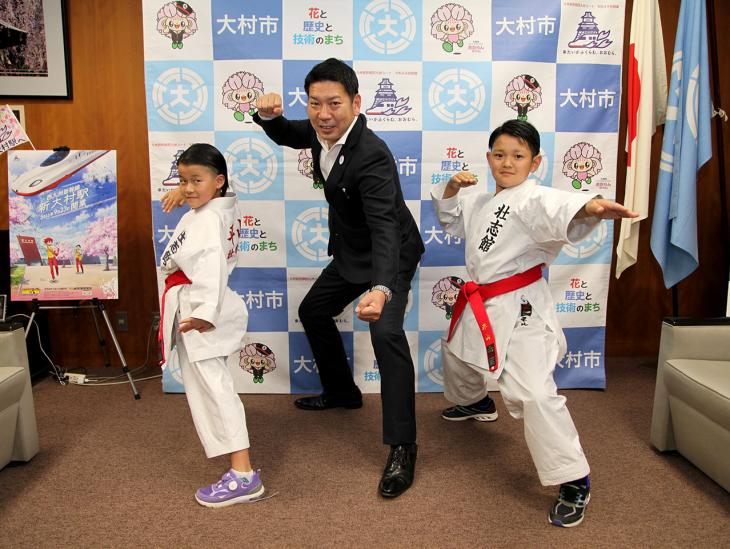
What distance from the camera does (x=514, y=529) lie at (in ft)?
5.67

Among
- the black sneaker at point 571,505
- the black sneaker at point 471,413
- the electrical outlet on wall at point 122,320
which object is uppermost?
the electrical outlet on wall at point 122,320

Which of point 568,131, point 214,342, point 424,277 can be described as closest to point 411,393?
point 214,342

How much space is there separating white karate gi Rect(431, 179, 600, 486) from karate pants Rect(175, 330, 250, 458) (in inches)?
33.6

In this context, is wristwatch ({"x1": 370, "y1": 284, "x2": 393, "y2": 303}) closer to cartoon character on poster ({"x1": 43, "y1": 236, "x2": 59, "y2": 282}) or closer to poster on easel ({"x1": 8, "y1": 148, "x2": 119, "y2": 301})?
poster on easel ({"x1": 8, "y1": 148, "x2": 119, "y2": 301})

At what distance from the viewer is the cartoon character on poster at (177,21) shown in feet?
8.67

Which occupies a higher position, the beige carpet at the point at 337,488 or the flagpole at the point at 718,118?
the flagpole at the point at 718,118

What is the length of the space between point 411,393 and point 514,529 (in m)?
0.55

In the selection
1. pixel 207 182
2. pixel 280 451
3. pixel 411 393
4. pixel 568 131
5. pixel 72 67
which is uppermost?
pixel 72 67

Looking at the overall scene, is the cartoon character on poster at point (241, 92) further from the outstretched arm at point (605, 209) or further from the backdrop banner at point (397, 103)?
the outstretched arm at point (605, 209)

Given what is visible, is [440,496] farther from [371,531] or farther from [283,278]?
[283,278]

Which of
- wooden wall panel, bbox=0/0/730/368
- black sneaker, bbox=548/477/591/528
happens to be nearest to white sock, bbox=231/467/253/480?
black sneaker, bbox=548/477/591/528

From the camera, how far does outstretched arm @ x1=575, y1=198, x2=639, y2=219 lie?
63.3 inches

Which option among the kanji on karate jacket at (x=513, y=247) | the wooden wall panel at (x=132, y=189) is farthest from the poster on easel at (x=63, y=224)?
the kanji on karate jacket at (x=513, y=247)

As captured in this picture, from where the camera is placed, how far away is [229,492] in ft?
6.11
